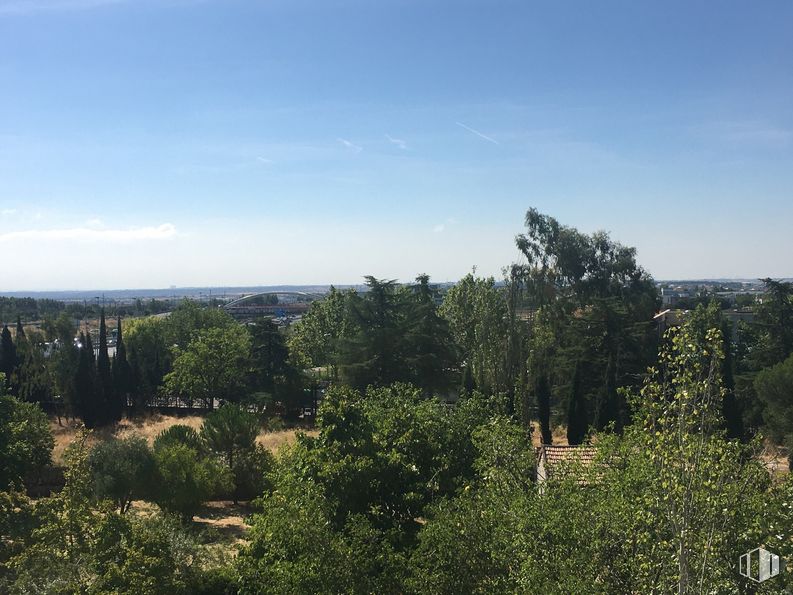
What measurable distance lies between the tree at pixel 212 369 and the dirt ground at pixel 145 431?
195 cm

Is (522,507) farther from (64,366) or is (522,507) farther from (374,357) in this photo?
(64,366)

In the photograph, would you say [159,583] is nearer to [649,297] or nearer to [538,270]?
[538,270]

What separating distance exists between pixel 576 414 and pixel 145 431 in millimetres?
22826

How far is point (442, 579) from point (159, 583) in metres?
5.35

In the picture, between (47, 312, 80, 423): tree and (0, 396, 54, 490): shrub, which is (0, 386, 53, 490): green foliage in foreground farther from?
(47, 312, 80, 423): tree

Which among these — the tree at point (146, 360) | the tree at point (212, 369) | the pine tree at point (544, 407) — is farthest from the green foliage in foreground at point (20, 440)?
the pine tree at point (544, 407)

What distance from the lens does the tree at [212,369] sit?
36781 mm

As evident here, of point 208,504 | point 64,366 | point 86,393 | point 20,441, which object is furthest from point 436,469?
point 64,366

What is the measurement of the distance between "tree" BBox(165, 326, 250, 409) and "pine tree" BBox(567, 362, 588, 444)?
20.0 m

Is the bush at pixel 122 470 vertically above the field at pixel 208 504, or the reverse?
the bush at pixel 122 470

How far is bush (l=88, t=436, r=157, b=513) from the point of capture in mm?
18688

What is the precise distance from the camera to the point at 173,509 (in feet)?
63.7

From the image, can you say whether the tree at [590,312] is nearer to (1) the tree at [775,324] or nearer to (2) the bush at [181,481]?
(1) the tree at [775,324]

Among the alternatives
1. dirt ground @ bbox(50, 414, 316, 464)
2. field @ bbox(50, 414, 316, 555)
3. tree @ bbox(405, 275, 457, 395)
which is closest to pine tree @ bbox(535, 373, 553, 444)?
tree @ bbox(405, 275, 457, 395)
